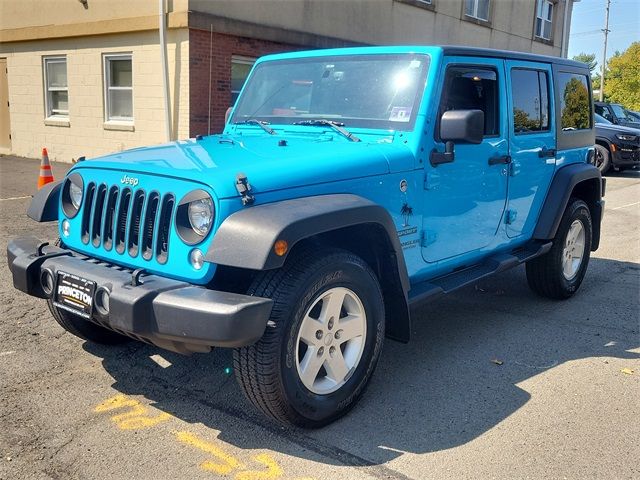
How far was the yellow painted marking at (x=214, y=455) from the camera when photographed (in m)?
2.96

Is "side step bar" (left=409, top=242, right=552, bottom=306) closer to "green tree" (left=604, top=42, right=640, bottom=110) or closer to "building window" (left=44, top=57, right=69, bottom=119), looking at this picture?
"building window" (left=44, top=57, right=69, bottom=119)

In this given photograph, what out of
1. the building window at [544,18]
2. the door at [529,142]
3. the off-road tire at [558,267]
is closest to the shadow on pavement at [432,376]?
the off-road tire at [558,267]

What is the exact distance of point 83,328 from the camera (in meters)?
4.09

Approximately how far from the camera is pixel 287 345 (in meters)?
3.05

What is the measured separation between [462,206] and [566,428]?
1518mm

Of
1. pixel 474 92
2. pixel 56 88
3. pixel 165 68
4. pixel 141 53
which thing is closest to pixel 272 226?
pixel 474 92

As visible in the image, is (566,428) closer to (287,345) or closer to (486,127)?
(287,345)

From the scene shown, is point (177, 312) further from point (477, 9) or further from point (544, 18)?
point (544, 18)

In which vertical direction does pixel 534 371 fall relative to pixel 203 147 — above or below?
below

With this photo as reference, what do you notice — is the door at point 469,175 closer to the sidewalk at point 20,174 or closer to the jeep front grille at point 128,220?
the jeep front grille at point 128,220

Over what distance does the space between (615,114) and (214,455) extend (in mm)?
18544

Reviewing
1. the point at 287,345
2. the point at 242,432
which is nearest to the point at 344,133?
the point at 287,345

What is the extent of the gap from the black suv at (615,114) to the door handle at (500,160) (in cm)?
1469

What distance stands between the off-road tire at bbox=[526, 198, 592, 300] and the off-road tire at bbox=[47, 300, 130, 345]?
3.40 m
